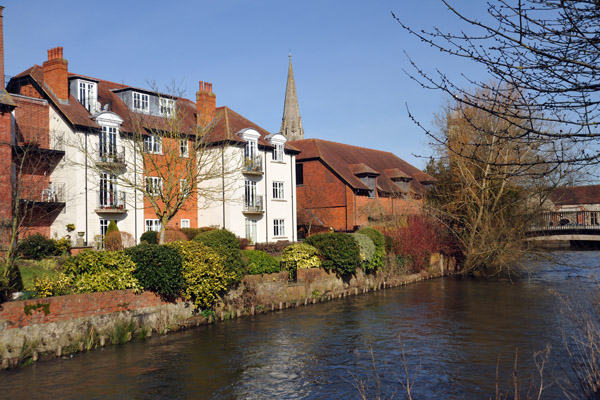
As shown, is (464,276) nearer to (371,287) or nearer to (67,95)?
(371,287)

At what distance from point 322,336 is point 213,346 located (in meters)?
3.32

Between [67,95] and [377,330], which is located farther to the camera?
[67,95]

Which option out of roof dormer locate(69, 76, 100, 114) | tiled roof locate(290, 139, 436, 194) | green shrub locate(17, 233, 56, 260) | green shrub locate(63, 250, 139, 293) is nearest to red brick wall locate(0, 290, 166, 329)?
green shrub locate(63, 250, 139, 293)

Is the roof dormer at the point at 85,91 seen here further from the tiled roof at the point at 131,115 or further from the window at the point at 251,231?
the window at the point at 251,231

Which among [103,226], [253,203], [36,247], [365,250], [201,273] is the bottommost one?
[201,273]

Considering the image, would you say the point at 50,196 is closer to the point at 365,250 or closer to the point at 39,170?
the point at 39,170

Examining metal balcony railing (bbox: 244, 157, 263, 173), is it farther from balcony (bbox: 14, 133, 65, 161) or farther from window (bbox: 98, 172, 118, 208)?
balcony (bbox: 14, 133, 65, 161)

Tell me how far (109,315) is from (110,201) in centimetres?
1501

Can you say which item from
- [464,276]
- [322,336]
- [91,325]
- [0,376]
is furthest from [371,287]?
[0,376]

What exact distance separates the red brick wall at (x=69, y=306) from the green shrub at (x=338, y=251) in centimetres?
1011

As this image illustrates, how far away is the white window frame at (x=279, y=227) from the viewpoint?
1517 inches

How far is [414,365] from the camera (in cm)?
1288

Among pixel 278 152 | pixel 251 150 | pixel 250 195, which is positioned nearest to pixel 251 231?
pixel 250 195

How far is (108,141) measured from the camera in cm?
2922
